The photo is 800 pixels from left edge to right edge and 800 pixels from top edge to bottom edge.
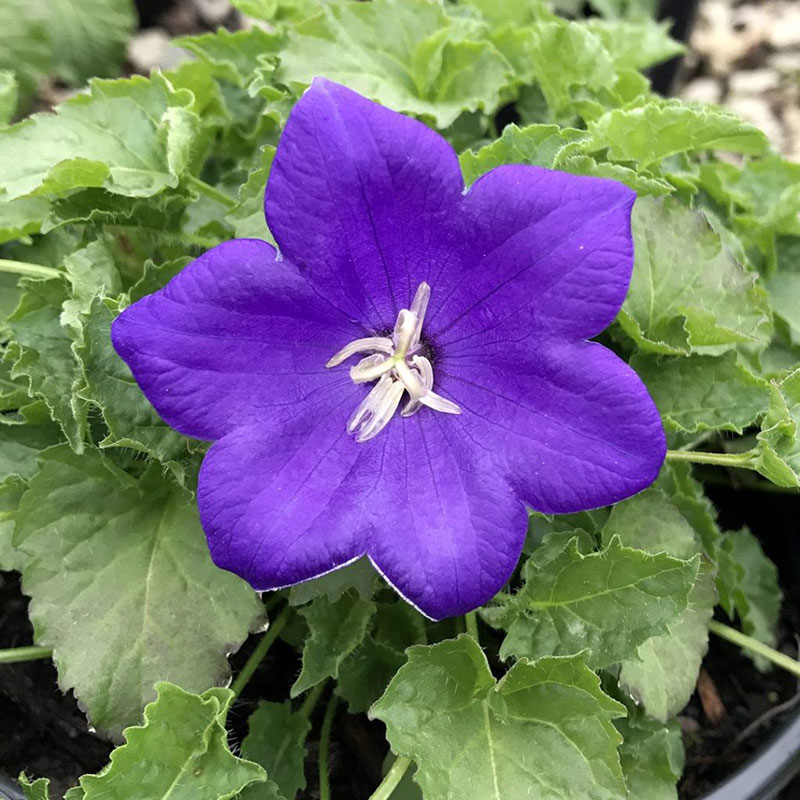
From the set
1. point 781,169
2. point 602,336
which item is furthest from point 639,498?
point 781,169

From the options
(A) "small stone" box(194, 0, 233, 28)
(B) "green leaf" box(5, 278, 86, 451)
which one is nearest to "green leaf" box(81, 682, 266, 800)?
(B) "green leaf" box(5, 278, 86, 451)

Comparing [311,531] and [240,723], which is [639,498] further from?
[240,723]

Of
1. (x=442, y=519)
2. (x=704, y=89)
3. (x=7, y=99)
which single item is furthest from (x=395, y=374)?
(x=704, y=89)

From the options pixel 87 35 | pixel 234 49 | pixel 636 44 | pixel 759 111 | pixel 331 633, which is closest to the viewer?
pixel 331 633

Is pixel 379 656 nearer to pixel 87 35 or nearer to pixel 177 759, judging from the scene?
pixel 177 759

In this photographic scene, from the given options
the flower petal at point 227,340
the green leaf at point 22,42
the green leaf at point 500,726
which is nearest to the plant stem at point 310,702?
the green leaf at point 500,726
